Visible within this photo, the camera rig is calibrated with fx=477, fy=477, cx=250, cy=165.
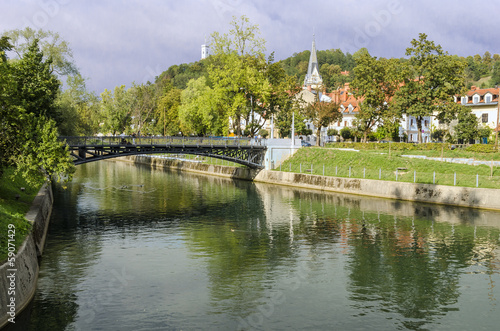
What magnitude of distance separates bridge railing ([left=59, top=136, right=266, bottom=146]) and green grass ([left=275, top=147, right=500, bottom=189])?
25.7ft

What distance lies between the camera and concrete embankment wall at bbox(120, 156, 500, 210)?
47625mm

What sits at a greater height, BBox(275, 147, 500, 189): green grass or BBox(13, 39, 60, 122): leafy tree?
BBox(13, 39, 60, 122): leafy tree

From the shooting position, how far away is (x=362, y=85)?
9100cm

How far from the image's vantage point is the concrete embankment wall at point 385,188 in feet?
156

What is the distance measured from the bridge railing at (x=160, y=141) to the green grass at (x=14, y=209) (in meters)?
9.20

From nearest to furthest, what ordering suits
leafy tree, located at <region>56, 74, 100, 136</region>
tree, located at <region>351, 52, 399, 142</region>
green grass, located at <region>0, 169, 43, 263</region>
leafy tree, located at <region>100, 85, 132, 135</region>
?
1. green grass, located at <region>0, 169, 43, 263</region>
2. leafy tree, located at <region>56, 74, 100, 136</region>
3. tree, located at <region>351, 52, 399, 142</region>
4. leafy tree, located at <region>100, 85, 132, 135</region>

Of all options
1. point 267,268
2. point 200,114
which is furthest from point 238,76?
point 267,268

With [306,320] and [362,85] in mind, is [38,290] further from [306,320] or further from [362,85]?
[362,85]

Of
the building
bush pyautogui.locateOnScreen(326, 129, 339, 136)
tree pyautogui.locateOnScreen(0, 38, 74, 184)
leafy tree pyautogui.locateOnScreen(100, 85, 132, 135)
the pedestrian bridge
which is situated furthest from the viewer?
bush pyautogui.locateOnScreen(326, 129, 339, 136)

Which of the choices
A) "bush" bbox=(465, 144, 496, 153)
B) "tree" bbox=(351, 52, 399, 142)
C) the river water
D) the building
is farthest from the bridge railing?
the building

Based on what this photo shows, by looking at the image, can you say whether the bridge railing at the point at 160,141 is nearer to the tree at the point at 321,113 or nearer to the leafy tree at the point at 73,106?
the leafy tree at the point at 73,106

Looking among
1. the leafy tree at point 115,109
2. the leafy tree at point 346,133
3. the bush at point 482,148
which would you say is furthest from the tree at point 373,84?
the leafy tree at point 115,109

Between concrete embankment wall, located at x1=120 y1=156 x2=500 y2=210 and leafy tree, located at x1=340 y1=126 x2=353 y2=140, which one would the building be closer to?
leafy tree, located at x1=340 y1=126 x2=353 y2=140

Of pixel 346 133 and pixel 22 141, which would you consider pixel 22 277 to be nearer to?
pixel 22 141
